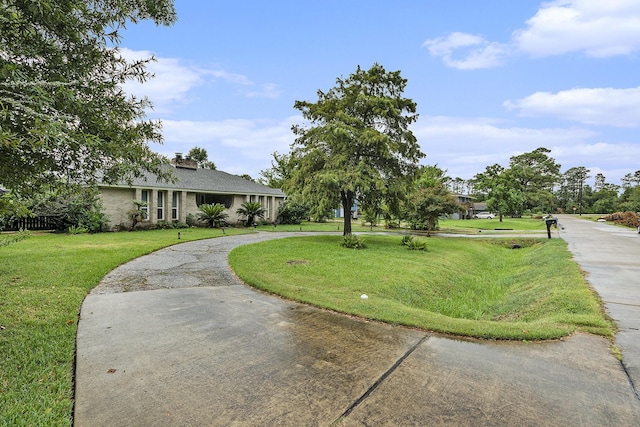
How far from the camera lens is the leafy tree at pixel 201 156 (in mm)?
50375

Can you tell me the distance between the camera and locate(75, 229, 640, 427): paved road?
7.58ft

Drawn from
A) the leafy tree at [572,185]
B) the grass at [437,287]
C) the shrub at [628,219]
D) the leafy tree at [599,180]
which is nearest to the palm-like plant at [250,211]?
the grass at [437,287]

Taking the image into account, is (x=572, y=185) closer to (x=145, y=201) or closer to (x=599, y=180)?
(x=599, y=180)

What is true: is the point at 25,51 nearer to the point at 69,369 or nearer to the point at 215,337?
the point at 69,369

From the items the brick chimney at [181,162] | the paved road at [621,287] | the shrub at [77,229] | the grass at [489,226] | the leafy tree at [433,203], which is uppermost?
the brick chimney at [181,162]

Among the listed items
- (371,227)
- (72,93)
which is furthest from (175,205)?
(72,93)

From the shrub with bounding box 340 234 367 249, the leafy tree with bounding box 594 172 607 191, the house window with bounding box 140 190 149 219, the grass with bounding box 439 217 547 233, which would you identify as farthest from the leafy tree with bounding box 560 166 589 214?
the house window with bounding box 140 190 149 219

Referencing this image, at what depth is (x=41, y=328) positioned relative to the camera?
4000mm

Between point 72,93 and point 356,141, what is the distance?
1136cm

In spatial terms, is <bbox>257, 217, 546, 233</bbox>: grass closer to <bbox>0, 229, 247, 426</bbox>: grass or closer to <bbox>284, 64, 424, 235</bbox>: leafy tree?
<bbox>284, 64, 424, 235</bbox>: leafy tree

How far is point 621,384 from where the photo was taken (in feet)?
9.27

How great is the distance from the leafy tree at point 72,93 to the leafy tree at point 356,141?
30.2 feet

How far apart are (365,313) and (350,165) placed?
361 inches

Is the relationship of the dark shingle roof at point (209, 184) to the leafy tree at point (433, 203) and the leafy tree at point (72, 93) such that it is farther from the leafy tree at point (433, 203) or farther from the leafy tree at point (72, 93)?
the leafy tree at point (72, 93)
